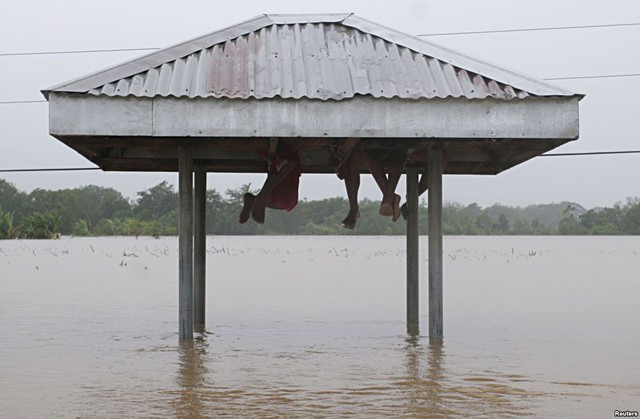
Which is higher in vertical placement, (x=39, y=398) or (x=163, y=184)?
(x=163, y=184)

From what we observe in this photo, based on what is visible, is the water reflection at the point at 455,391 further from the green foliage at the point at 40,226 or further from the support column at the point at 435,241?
the green foliage at the point at 40,226

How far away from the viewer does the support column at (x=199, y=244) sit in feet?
46.9

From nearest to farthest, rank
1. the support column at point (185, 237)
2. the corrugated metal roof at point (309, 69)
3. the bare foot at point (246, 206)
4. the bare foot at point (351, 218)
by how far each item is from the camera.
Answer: the corrugated metal roof at point (309, 69), the support column at point (185, 237), the bare foot at point (246, 206), the bare foot at point (351, 218)

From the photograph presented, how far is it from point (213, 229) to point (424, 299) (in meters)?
43.0

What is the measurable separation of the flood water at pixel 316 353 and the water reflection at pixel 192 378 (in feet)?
0.08

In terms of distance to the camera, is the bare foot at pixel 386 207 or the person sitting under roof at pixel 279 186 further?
the bare foot at pixel 386 207

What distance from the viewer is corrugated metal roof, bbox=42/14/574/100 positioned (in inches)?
395

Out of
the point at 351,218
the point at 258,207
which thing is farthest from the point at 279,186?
the point at 351,218

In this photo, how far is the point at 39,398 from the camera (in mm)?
9133

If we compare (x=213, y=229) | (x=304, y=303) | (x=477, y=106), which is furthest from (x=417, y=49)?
(x=213, y=229)

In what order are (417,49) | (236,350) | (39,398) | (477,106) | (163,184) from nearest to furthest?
(39,398) → (477,106) → (417,49) → (236,350) → (163,184)

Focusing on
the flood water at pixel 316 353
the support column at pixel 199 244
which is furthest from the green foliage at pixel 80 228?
the support column at pixel 199 244

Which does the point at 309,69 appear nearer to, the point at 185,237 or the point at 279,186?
the point at 279,186

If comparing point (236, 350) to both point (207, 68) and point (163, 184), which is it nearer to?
point (207, 68)
